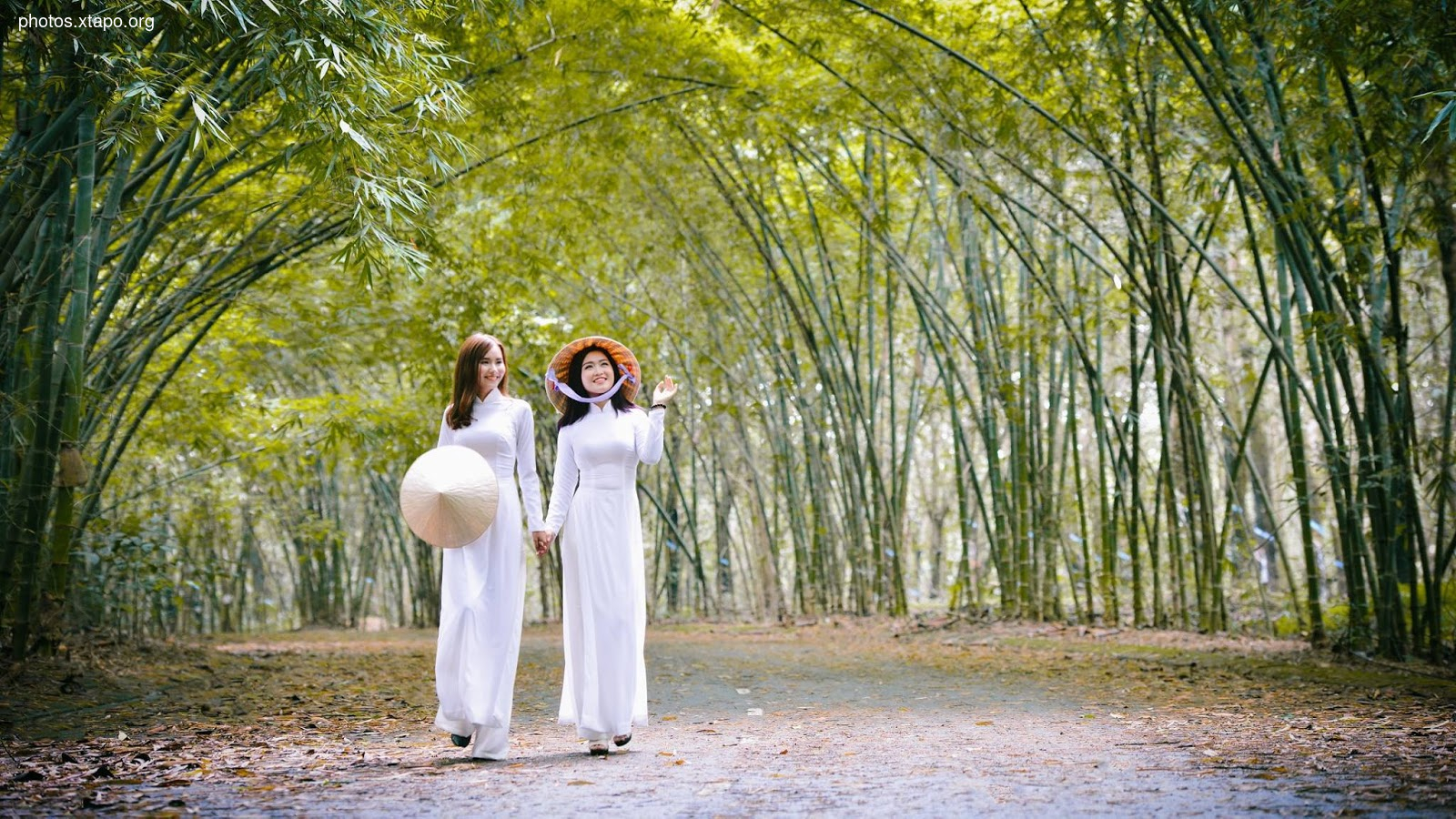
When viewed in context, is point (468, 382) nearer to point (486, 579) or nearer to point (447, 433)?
point (447, 433)

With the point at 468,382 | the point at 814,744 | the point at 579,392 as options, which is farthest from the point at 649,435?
the point at 814,744

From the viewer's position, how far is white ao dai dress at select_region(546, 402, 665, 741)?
3.06m

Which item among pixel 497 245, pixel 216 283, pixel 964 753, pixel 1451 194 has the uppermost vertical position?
pixel 497 245

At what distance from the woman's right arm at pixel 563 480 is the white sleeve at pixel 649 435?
0.18 metres

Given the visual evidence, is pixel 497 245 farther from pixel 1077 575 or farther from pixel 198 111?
pixel 198 111

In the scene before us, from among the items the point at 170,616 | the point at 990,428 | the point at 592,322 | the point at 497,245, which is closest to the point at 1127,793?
the point at 990,428

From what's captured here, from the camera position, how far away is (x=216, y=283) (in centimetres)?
595

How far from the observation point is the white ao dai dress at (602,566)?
10.0 feet

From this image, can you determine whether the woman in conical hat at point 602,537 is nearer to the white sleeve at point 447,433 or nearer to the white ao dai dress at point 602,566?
the white ao dai dress at point 602,566

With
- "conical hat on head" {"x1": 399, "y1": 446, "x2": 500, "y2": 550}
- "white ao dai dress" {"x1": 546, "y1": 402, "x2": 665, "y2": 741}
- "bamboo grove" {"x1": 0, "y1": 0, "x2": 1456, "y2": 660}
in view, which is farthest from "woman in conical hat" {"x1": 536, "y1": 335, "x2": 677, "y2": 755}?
"bamboo grove" {"x1": 0, "y1": 0, "x2": 1456, "y2": 660}

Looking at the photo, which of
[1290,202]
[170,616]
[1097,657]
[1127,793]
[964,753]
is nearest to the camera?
[1127,793]

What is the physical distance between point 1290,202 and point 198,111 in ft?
12.4

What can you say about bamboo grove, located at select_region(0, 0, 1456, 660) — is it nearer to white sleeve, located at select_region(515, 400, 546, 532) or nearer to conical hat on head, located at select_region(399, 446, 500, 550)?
white sleeve, located at select_region(515, 400, 546, 532)

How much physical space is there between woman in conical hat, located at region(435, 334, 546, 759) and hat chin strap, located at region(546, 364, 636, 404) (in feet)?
0.35
